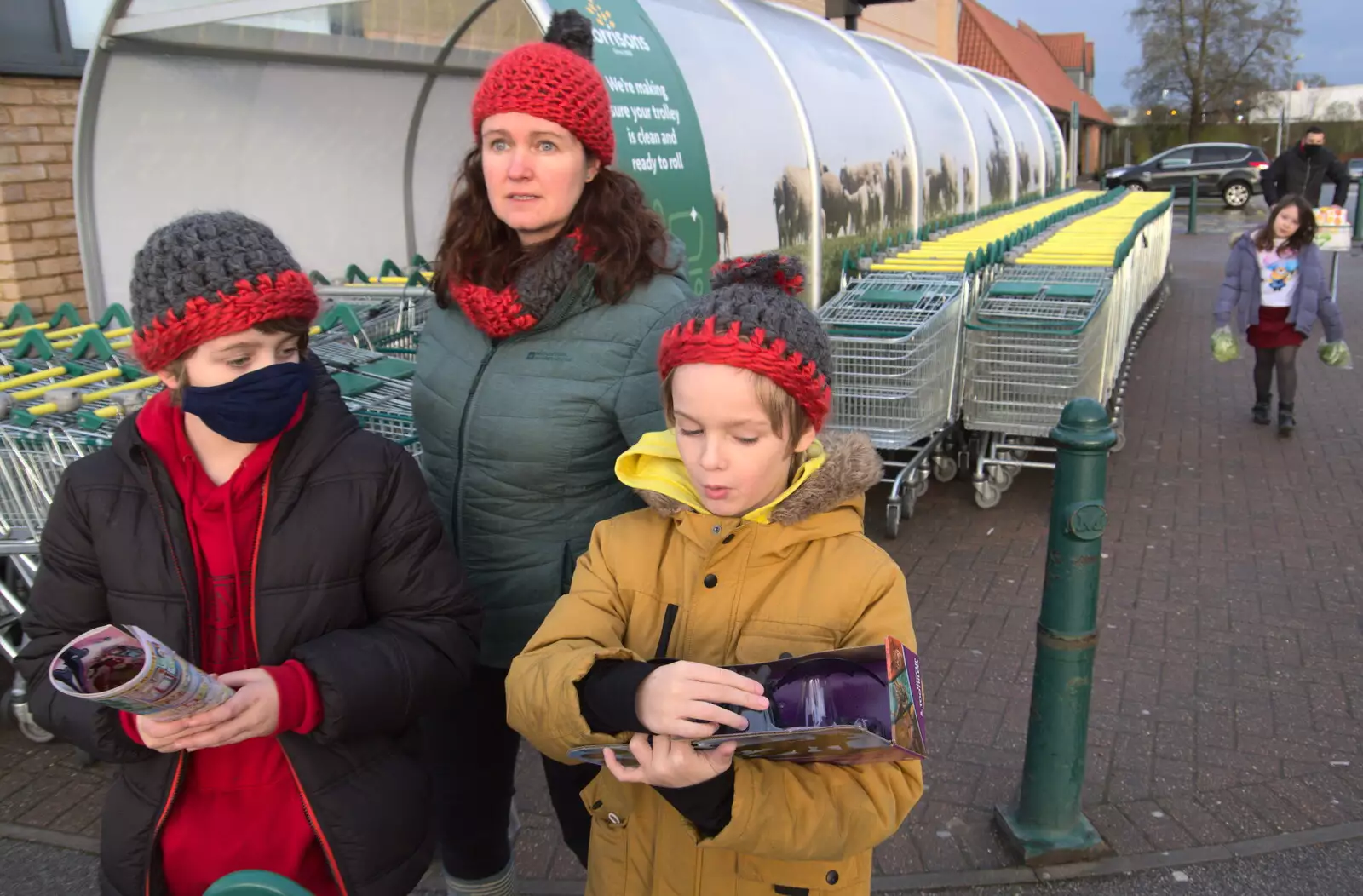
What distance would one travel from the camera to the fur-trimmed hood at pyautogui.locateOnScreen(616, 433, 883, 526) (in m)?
1.74

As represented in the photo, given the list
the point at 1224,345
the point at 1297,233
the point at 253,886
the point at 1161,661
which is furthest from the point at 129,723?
the point at 1297,233

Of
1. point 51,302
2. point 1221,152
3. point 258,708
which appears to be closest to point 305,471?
point 258,708

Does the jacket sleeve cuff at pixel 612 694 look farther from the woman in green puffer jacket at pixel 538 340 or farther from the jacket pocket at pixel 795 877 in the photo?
the woman in green puffer jacket at pixel 538 340

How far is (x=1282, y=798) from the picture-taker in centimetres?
349

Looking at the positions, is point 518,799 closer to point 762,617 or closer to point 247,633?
point 247,633

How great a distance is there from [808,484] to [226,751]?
3.72ft

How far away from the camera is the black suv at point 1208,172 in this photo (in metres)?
30.0

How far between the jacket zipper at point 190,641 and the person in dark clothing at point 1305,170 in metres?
16.0

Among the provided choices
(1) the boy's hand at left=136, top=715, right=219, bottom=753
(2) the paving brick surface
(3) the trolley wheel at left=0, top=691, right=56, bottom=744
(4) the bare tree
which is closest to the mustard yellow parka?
(1) the boy's hand at left=136, top=715, right=219, bottom=753

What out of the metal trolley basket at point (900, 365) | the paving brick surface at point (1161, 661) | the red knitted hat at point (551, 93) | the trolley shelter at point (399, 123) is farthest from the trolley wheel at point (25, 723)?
the metal trolley basket at point (900, 365)

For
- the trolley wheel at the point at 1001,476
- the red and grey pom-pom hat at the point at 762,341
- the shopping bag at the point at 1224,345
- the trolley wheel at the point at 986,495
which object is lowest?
the trolley wheel at the point at 986,495

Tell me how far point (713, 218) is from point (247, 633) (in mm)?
3378

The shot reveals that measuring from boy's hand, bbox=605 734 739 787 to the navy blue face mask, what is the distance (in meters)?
0.85

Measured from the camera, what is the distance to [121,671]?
1.38 metres
